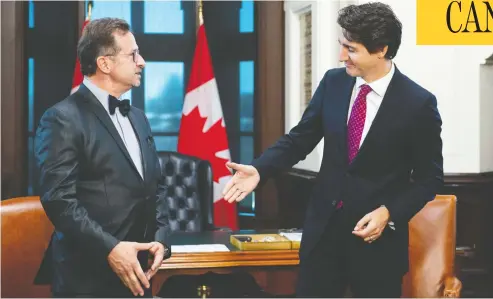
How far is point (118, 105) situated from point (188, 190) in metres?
2.18

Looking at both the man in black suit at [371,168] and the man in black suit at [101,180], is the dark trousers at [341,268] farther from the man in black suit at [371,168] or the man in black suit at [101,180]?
the man in black suit at [101,180]

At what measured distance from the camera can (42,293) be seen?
3.14 meters

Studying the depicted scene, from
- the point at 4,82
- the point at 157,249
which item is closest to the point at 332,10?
the point at 4,82

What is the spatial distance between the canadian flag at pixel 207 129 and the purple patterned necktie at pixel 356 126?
2.74 meters

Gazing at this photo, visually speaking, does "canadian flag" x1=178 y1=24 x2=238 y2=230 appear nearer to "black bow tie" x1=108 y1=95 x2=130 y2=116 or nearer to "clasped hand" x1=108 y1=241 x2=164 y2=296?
"black bow tie" x1=108 y1=95 x2=130 y2=116

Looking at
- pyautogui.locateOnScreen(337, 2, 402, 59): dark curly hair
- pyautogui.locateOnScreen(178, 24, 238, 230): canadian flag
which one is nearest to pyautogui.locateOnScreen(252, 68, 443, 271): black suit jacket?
pyautogui.locateOnScreen(337, 2, 402, 59): dark curly hair

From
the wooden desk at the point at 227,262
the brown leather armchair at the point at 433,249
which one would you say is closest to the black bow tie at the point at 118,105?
the wooden desk at the point at 227,262

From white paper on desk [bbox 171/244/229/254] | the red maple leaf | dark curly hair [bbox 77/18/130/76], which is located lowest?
white paper on desk [bbox 171/244/229/254]

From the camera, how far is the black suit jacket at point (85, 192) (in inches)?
79.1

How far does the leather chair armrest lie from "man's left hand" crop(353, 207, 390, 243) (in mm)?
940

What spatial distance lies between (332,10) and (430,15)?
71cm

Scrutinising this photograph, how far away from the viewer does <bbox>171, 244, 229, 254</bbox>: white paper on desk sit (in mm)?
3104

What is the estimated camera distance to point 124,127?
224 cm

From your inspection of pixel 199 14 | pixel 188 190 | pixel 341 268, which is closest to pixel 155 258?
pixel 341 268
